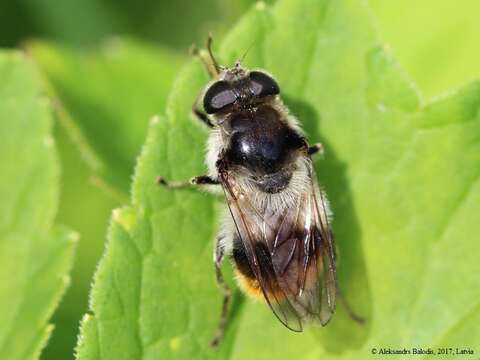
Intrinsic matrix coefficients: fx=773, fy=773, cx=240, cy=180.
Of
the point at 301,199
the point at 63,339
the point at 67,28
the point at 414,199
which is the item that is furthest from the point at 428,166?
the point at 67,28

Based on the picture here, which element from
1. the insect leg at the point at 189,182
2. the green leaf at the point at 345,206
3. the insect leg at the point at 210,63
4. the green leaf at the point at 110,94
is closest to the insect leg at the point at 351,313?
the green leaf at the point at 345,206

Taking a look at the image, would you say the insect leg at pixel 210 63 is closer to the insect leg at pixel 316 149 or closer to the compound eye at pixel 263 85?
the compound eye at pixel 263 85

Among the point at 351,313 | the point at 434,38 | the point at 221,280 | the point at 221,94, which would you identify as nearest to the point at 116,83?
the point at 221,94

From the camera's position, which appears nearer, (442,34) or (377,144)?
(377,144)

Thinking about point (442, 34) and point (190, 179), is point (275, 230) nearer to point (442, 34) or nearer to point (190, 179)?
point (190, 179)

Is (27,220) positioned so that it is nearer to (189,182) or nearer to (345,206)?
(189,182)

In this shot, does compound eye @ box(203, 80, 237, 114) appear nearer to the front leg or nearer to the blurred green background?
the front leg

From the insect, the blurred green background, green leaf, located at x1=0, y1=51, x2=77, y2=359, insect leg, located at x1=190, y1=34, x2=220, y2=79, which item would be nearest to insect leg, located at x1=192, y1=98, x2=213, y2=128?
the insect
